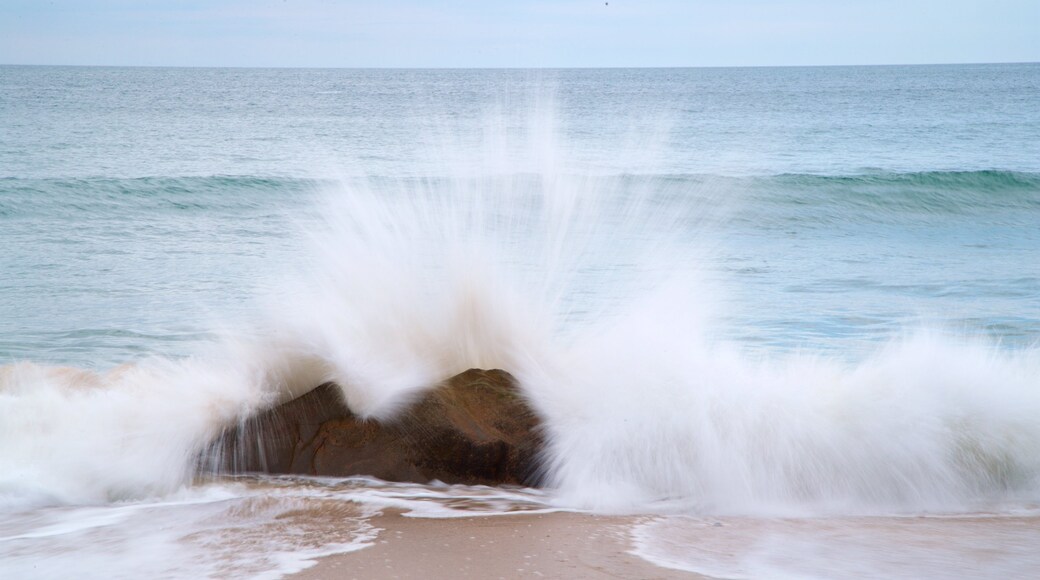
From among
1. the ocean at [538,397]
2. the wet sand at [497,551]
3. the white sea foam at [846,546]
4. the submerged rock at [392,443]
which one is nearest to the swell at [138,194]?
the ocean at [538,397]

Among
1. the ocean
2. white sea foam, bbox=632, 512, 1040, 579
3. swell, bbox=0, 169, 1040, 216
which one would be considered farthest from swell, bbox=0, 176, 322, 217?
white sea foam, bbox=632, 512, 1040, 579

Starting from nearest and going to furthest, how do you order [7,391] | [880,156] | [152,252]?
[7,391], [152,252], [880,156]

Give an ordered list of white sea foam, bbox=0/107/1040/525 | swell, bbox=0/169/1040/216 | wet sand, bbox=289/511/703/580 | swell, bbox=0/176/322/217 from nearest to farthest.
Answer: wet sand, bbox=289/511/703/580, white sea foam, bbox=0/107/1040/525, swell, bbox=0/176/322/217, swell, bbox=0/169/1040/216

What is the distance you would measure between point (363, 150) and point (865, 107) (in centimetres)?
2812

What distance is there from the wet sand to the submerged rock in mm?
363

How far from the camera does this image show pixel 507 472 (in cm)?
315

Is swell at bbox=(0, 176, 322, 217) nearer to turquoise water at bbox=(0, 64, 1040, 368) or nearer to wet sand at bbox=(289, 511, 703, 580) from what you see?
turquoise water at bbox=(0, 64, 1040, 368)

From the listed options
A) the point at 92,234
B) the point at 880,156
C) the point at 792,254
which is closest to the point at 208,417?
the point at 792,254

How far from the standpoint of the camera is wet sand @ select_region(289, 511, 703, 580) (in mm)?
2281

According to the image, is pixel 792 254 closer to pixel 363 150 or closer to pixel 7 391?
pixel 7 391

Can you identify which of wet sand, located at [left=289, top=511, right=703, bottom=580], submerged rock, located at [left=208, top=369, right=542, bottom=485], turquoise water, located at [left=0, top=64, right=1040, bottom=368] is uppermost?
turquoise water, located at [left=0, top=64, right=1040, bottom=368]

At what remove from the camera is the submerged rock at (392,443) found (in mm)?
3146

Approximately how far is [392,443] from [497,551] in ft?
2.78

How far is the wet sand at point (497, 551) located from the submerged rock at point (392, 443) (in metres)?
0.36
